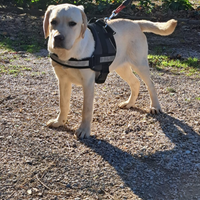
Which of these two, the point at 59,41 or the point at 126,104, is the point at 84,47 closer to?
the point at 59,41

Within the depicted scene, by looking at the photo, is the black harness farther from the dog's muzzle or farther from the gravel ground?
the gravel ground

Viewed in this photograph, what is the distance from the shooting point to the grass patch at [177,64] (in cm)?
677

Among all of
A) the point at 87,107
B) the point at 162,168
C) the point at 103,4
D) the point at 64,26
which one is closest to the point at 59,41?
the point at 64,26

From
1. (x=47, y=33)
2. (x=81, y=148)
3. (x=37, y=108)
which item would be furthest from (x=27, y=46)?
(x=81, y=148)

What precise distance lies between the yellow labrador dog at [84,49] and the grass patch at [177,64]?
2.06m

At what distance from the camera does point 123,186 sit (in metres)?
3.22

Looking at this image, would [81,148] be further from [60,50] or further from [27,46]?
[27,46]

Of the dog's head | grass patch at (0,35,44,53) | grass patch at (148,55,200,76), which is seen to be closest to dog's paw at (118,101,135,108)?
the dog's head

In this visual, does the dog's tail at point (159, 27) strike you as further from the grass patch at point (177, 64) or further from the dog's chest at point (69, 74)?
the grass patch at point (177, 64)

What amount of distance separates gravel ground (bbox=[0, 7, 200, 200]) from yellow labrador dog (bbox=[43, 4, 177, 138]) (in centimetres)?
25

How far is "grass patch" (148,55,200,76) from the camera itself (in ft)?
22.2

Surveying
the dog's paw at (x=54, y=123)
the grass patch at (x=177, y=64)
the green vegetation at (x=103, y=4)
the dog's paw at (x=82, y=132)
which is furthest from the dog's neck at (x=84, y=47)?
the green vegetation at (x=103, y=4)

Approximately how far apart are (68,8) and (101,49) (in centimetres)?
67

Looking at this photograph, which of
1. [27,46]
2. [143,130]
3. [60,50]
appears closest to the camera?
[60,50]
